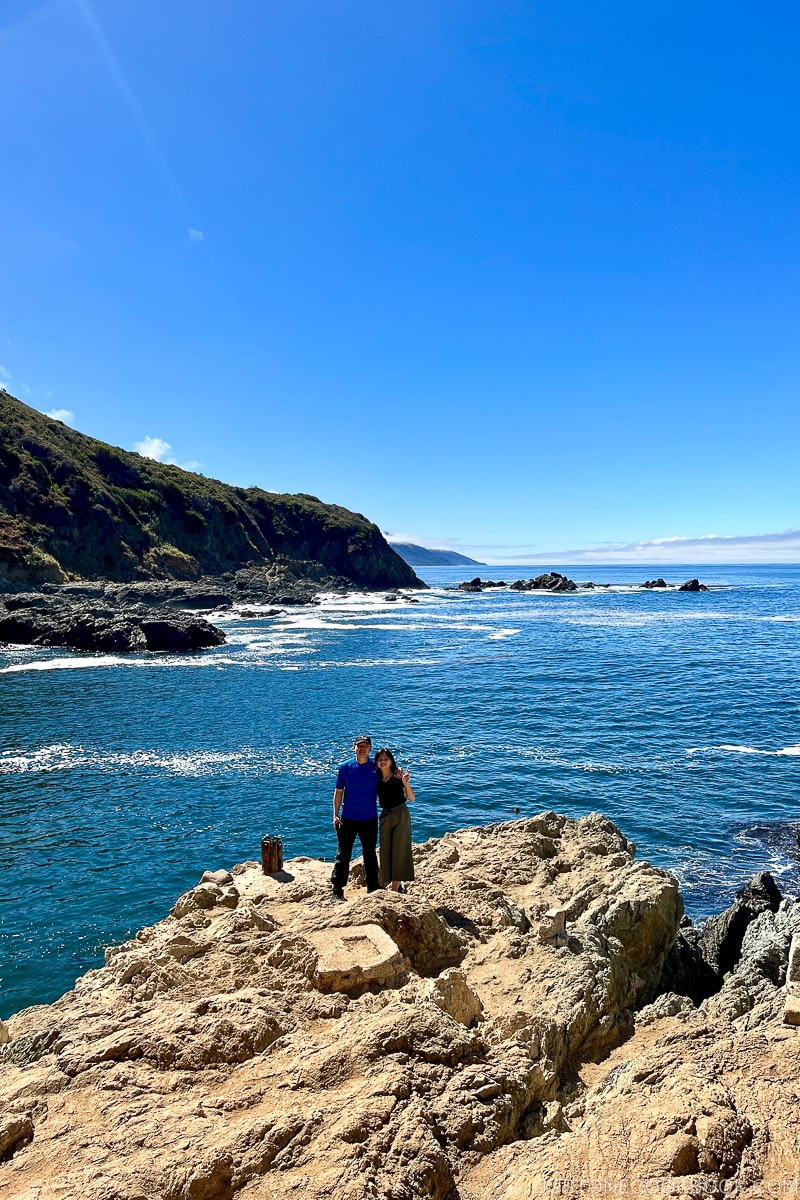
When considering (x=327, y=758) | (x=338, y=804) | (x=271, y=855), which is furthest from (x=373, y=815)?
(x=327, y=758)

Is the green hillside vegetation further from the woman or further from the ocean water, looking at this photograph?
the woman

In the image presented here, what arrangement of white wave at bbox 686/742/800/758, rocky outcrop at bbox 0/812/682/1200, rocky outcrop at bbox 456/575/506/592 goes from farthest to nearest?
rocky outcrop at bbox 456/575/506/592
white wave at bbox 686/742/800/758
rocky outcrop at bbox 0/812/682/1200

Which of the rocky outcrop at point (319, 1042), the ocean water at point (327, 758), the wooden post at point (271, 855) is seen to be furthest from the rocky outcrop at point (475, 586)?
the rocky outcrop at point (319, 1042)

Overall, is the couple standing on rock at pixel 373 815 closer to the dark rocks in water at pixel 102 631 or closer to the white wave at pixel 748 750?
the white wave at pixel 748 750

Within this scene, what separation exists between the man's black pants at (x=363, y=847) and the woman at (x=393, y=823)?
5.7 inches

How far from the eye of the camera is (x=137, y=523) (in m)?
102

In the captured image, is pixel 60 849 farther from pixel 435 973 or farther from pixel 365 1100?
pixel 365 1100

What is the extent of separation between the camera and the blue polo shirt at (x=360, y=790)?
32.2 ft

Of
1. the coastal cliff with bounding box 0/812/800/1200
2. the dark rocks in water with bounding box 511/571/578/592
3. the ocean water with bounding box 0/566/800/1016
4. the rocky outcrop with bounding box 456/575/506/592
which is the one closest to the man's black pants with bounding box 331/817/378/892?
the coastal cliff with bounding box 0/812/800/1200

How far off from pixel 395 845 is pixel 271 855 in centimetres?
351

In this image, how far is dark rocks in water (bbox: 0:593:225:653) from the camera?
182 ft

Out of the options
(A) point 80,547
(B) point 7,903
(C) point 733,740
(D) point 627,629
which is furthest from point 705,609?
(B) point 7,903

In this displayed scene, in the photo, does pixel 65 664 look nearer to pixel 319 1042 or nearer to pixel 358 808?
pixel 358 808

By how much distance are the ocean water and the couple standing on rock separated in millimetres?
6297
